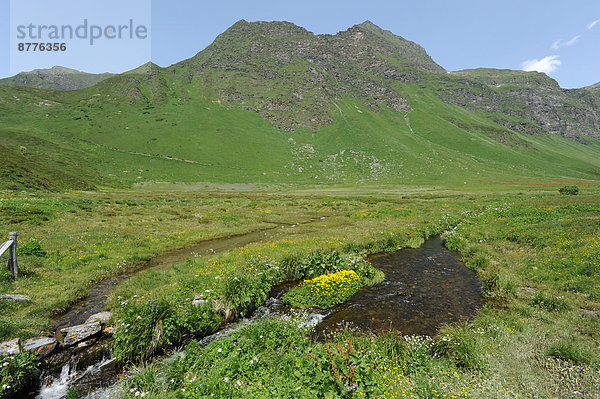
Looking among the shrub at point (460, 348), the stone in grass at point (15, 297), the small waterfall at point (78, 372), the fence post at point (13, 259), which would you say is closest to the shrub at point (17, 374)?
the small waterfall at point (78, 372)

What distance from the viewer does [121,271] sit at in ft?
62.2

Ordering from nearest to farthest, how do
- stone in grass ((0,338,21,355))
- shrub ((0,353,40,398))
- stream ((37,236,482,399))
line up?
shrub ((0,353,40,398)) → stone in grass ((0,338,21,355)) → stream ((37,236,482,399))

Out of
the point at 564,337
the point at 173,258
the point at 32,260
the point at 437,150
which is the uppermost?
the point at 437,150

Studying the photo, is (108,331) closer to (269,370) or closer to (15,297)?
(15,297)

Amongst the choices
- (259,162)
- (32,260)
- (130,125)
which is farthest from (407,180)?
(130,125)

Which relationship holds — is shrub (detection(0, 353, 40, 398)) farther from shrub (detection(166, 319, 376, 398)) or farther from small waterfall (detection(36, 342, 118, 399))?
shrub (detection(166, 319, 376, 398))

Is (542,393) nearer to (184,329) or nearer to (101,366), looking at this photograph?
(184,329)

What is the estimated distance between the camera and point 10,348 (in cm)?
874

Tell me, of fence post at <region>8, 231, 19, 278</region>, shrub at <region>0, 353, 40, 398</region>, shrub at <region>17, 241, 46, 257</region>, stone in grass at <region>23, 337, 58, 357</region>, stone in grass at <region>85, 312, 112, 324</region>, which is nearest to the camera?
shrub at <region>0, 353, 40, 398</region>

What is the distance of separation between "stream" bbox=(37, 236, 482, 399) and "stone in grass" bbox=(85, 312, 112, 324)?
1.36 m

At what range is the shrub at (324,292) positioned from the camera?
47.6 feet

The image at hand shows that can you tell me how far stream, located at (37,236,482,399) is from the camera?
9.08 metres

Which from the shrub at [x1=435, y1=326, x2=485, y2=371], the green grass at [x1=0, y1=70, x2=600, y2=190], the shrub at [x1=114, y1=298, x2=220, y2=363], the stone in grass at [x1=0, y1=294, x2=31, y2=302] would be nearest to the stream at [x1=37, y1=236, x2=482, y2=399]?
the shrub at [x1=114, y1=298, x2=220, y2=363]

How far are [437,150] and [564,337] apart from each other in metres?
196
